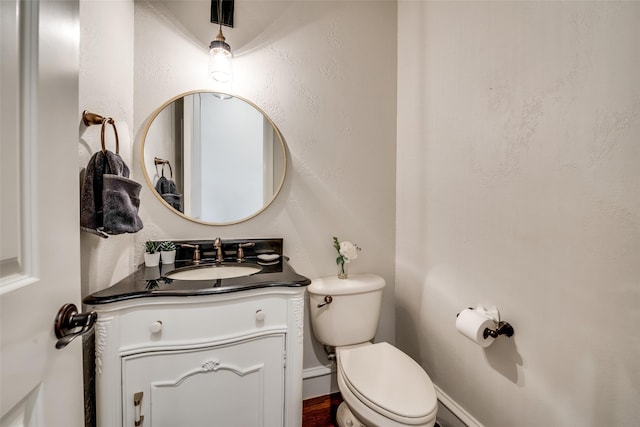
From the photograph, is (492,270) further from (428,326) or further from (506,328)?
(428,326)

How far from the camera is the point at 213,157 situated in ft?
4.70

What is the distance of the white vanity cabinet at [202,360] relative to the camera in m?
0.88

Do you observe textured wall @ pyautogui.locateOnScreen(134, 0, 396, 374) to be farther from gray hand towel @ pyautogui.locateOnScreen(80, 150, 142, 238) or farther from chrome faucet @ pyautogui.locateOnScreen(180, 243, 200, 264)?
gray hand towel @ pyautogui.locateOnScreen(80, 150, 142, 238)

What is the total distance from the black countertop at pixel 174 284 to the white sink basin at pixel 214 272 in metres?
0.05

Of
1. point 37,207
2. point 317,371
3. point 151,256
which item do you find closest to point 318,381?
point 317,371

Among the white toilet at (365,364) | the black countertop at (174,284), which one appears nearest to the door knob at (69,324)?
the black countertop at (174,284)

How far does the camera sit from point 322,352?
1.63m

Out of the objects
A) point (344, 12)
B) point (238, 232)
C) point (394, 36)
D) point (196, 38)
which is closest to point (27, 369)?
point (238, 232)

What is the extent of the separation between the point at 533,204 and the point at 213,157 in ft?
4.78

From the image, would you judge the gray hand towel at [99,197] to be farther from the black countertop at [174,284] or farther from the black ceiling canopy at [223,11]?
the black ceiling canopy at [223,11]

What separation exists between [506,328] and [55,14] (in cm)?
159

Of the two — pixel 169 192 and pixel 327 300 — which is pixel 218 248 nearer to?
pixel 169 192

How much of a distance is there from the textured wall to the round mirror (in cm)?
5

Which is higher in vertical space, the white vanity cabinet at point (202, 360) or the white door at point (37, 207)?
the white door at point (37, 207)
